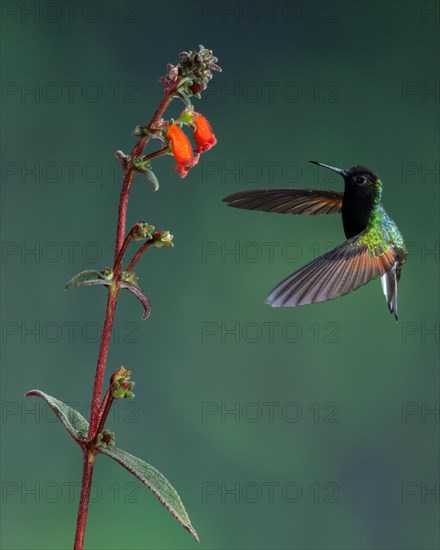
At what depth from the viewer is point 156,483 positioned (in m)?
0.64

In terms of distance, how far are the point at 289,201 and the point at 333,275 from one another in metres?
0.24

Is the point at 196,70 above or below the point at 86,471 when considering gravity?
above

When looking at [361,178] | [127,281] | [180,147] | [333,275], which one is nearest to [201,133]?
[180,147]

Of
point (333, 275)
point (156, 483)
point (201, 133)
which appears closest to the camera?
point (156, 483)

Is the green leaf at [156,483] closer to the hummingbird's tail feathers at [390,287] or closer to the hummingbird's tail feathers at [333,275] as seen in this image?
the hummingbird's tail feathers at [333,275]

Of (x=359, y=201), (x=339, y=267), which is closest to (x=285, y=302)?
(x=339, y=267)

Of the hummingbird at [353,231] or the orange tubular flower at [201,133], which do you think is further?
the hummingbird at [353,231]

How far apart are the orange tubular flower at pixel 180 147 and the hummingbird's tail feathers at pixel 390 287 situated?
1.52 feet

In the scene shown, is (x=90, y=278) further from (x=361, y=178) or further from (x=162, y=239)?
(x=361, y=178)

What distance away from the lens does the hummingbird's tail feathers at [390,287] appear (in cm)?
108

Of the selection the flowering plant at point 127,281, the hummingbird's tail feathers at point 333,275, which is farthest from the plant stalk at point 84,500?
the hummingbird's tail feathers at point 333,275

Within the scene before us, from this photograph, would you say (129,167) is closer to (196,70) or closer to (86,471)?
(196,70)

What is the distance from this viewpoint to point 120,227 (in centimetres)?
66

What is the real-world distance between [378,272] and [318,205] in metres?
0.23
